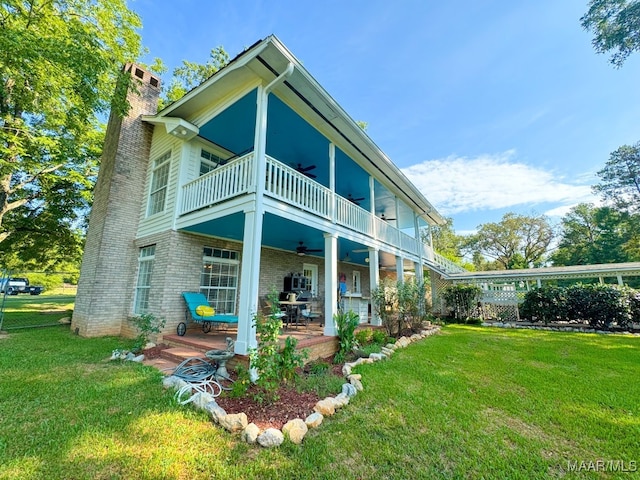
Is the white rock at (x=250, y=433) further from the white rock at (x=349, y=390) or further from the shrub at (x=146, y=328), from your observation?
the shrub at (x=146, y=328)

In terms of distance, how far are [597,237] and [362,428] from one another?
126ft

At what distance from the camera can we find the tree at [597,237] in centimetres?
2445

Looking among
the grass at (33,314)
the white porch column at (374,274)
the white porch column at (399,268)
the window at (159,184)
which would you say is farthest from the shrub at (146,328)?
the white porch column at (399,268)

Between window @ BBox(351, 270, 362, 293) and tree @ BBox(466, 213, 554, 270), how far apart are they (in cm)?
2867

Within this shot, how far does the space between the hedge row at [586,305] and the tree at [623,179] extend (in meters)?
21.2

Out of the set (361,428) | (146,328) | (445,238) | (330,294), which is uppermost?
(445,238)

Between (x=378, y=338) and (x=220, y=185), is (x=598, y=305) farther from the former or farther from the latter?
(x=220, y=185)

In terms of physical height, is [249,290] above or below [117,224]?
below

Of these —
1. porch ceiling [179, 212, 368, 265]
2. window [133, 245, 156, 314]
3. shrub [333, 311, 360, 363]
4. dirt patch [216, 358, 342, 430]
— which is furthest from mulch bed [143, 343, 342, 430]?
window [133, 245, 156, 314]

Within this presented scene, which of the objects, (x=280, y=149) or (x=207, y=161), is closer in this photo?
(x=207, y=161)

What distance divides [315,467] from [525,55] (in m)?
12.9

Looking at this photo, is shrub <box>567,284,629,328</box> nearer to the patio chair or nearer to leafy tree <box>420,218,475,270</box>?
the patio chair

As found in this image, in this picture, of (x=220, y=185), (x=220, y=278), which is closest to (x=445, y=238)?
(x=220, y=278)

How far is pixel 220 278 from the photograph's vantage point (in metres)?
7.96
